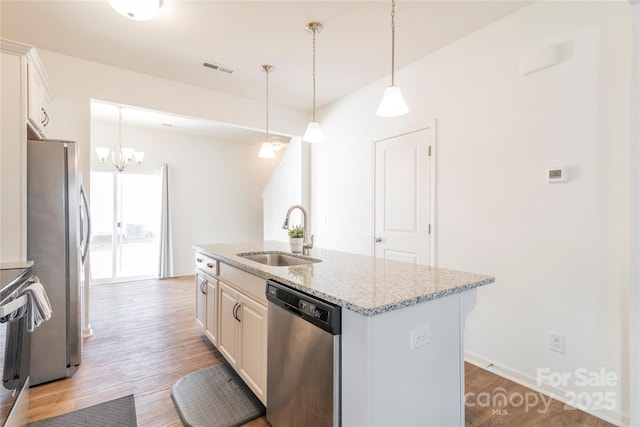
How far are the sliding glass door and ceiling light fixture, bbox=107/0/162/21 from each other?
165 inches

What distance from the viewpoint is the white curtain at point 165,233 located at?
559 centimetres

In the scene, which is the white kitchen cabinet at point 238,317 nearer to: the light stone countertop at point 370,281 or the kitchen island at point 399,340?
the light stone countertop at point 370,281

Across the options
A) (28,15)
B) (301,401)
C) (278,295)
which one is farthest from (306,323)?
(28,15)

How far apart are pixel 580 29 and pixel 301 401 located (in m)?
2.77

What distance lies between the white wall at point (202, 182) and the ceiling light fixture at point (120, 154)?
10.0 inches

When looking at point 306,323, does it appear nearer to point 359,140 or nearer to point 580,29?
point 580,29

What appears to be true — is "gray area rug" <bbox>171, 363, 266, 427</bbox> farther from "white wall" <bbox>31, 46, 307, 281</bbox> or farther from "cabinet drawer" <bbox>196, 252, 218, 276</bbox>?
"white wall" <bbox>31, 46, 307, 281</bbox>

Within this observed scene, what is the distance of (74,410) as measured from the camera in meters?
1.91

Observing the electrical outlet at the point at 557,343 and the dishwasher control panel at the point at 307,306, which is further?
the electrical outlet at the point at 557,343

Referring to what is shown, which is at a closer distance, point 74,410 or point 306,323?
point 306,323

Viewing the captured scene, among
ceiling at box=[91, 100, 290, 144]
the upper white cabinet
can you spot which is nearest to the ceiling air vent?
ceiling at box=[91, 100, 290, 144]

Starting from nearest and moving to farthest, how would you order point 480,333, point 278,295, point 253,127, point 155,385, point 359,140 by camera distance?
point 278,295 → point 155,385 → point 480,333 → point 359,140 → point 253,127

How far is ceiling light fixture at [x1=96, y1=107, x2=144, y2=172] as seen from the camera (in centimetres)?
432

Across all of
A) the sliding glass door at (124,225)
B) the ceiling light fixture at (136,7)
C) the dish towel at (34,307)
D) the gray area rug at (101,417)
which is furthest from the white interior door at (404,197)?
the sliding glass door at (124,225)
